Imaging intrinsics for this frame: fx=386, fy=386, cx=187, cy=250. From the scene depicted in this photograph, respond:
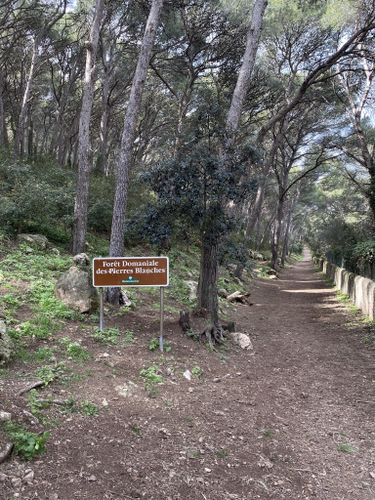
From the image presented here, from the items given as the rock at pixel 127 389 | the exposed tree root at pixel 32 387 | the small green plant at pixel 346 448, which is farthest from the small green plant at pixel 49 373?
the small green plant at pixel 346 448

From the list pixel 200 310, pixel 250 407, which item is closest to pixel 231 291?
pixel 200 310

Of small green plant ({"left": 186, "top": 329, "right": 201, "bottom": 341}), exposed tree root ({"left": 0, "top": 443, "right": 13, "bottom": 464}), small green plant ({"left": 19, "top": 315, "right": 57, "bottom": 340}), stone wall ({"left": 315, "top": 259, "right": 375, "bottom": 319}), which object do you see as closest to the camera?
exposed tree root ({"left": 0, "top": 443, "right": 13, "bottom": 464})

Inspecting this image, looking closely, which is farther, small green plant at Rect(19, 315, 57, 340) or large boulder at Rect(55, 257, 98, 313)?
large boulder at Rect(55, 257, 98, 313)

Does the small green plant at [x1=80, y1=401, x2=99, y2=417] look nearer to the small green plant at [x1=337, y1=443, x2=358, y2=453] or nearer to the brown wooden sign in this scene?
the brown wooden sign

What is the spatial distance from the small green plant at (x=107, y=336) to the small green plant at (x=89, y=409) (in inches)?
64.1

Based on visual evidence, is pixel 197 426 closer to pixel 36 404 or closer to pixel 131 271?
pixel 36 404

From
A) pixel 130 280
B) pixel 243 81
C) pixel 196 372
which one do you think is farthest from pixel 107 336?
pixel 243 81

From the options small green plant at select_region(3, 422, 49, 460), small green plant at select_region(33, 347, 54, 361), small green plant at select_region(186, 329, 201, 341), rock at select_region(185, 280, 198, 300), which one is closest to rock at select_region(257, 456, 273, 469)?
small green plant at select_region(3, 422, 49, 460)

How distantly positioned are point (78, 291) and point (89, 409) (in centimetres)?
279

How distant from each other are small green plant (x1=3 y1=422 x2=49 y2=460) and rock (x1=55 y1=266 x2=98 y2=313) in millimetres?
3064

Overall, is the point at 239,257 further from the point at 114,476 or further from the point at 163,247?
the point at 114,476

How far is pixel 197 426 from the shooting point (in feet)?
12.8

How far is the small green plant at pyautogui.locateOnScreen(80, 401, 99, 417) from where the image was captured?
11.9 feet

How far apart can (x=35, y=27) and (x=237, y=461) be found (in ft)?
Result: 58.0
